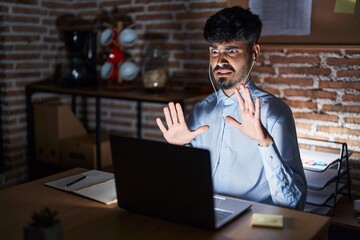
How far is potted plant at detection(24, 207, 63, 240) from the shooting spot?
1038 millimetres

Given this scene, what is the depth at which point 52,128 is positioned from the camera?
3.13m

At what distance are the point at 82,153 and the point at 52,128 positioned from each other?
0.30 m

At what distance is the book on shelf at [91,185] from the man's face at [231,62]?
0.61m

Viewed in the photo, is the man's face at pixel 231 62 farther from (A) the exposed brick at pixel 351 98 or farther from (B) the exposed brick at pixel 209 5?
(B) the exposed brick at pixel 209 5

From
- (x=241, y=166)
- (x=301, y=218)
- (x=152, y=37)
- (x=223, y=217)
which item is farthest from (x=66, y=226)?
(x=152, y=37)

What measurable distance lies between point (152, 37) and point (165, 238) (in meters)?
2.05

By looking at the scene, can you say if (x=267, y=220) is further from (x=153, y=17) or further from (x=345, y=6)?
(x=153, y=17)

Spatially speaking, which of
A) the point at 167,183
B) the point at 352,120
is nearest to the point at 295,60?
the point at 352,120

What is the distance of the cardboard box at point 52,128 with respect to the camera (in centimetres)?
310

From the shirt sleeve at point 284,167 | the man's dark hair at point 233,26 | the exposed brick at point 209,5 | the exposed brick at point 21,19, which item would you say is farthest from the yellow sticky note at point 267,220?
the exposed brick at point 21,19

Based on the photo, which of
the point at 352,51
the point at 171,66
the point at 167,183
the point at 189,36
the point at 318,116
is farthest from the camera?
the point at 171,66

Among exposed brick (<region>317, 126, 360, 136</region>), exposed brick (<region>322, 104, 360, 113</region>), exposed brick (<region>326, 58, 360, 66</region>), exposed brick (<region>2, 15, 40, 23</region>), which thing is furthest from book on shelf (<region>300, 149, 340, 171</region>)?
exposed brick (<region>2, 15, 40, 23</region>)

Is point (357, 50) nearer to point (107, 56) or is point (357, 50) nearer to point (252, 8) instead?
point (252, 8)

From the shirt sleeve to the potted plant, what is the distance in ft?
2.67
